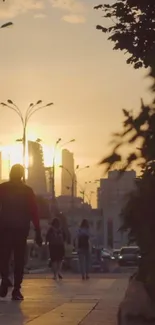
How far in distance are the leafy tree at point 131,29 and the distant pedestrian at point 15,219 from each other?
3.00 meters

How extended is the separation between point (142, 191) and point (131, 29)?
10.1 meters

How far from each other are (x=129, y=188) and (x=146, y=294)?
2.76 feet

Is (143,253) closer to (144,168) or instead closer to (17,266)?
(144,168)

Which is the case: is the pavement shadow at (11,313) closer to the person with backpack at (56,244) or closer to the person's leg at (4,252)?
the person's leg at (4,252)

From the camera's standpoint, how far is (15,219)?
512 inches

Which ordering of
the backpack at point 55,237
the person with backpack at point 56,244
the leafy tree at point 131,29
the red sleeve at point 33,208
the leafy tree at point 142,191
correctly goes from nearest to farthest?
the leafy tree at point 142,191, the red sleeve at point 33,208, the leafy tree at point 131,29, the person with backpack at point 56,244, the backpack at point 55,237

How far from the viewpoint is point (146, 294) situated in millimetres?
7246

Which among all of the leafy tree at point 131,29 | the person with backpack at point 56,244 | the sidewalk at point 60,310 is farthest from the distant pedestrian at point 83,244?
the sidewalk at point 60,310

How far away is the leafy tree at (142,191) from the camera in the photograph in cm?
667

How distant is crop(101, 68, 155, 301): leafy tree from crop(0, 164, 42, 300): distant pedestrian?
6122 millimetres

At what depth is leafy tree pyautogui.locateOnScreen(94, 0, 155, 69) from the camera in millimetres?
15340

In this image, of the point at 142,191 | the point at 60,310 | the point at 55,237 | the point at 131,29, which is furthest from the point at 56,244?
the point at 142,191

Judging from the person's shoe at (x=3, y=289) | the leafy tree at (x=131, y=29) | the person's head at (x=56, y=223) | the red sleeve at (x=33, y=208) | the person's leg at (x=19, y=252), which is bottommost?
the person's shoe at (x=3, y=289)

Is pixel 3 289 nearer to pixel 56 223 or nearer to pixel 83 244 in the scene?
pixel 56 223
